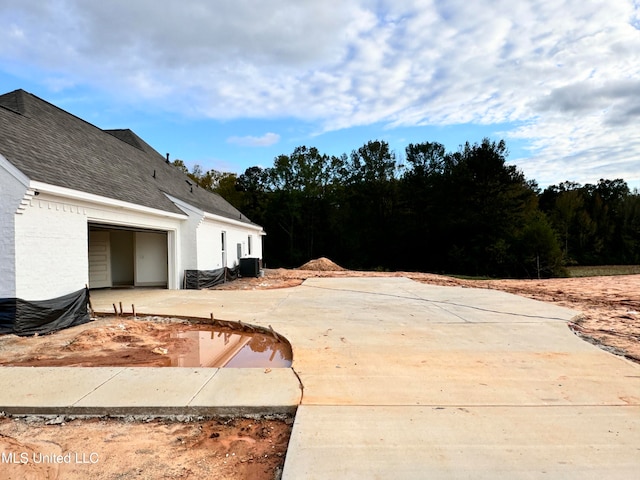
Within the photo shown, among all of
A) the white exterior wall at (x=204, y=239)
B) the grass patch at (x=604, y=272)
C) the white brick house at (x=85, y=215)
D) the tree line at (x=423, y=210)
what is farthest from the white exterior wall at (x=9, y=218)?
the grass patch at (x=604, y=272)

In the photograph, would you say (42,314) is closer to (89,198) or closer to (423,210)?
(89,198)

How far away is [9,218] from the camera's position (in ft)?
22.9

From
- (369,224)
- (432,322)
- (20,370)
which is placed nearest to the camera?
(20,370)

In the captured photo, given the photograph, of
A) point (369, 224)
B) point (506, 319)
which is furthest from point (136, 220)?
point (369, 224)

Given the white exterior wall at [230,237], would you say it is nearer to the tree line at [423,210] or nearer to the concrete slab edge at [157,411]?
the concrete slab edge at [157,411]

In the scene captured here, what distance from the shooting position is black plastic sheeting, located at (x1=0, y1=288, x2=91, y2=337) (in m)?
6.91

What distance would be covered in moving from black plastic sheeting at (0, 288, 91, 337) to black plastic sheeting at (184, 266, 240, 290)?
582 cm

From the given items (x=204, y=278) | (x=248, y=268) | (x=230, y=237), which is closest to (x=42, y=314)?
(x=204, y=278)

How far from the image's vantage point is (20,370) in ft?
15.9

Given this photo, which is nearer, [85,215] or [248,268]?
[85,215]

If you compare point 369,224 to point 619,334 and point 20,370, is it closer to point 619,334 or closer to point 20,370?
point 619,334

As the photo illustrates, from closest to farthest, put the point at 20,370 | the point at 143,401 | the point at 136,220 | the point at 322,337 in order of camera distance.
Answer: the point at 143,401, the point at 20,370, the point at 322,337, the point at 136,220

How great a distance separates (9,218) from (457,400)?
787cm

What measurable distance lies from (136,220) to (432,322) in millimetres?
8602
